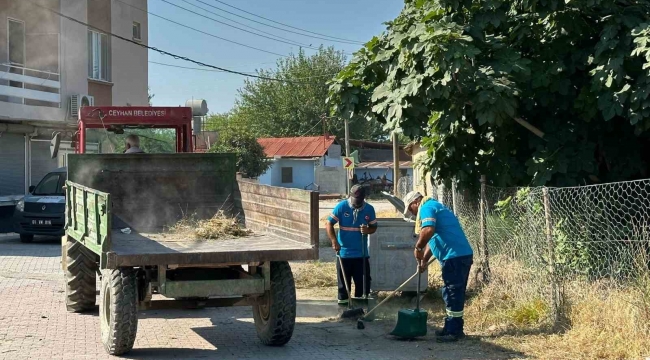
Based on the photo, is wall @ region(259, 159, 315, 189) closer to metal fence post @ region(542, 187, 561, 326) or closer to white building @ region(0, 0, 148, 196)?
white building @ region(0, 0, 148, 196)

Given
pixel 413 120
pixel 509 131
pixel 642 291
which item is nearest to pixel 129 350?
pixel 413 120

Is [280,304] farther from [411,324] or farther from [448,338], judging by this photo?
[448,338]

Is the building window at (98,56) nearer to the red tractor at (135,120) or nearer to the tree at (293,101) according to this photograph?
the red tractor at (135,120)

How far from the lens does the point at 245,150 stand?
39938mm

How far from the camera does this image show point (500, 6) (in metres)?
9.14

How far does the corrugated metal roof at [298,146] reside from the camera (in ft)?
190

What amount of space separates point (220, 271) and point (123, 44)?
20529 mm

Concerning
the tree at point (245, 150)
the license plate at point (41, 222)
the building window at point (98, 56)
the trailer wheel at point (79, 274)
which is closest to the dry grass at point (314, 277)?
the trailer wheel at point (79, 274)

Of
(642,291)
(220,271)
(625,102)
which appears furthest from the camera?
(625,102)

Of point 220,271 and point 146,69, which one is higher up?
point 146,69

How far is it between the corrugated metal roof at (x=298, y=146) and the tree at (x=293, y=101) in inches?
157

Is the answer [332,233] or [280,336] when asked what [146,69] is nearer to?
[332,233]

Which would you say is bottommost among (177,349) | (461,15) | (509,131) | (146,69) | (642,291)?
(177,349)

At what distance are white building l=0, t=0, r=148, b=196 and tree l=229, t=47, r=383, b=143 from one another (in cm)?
3789
